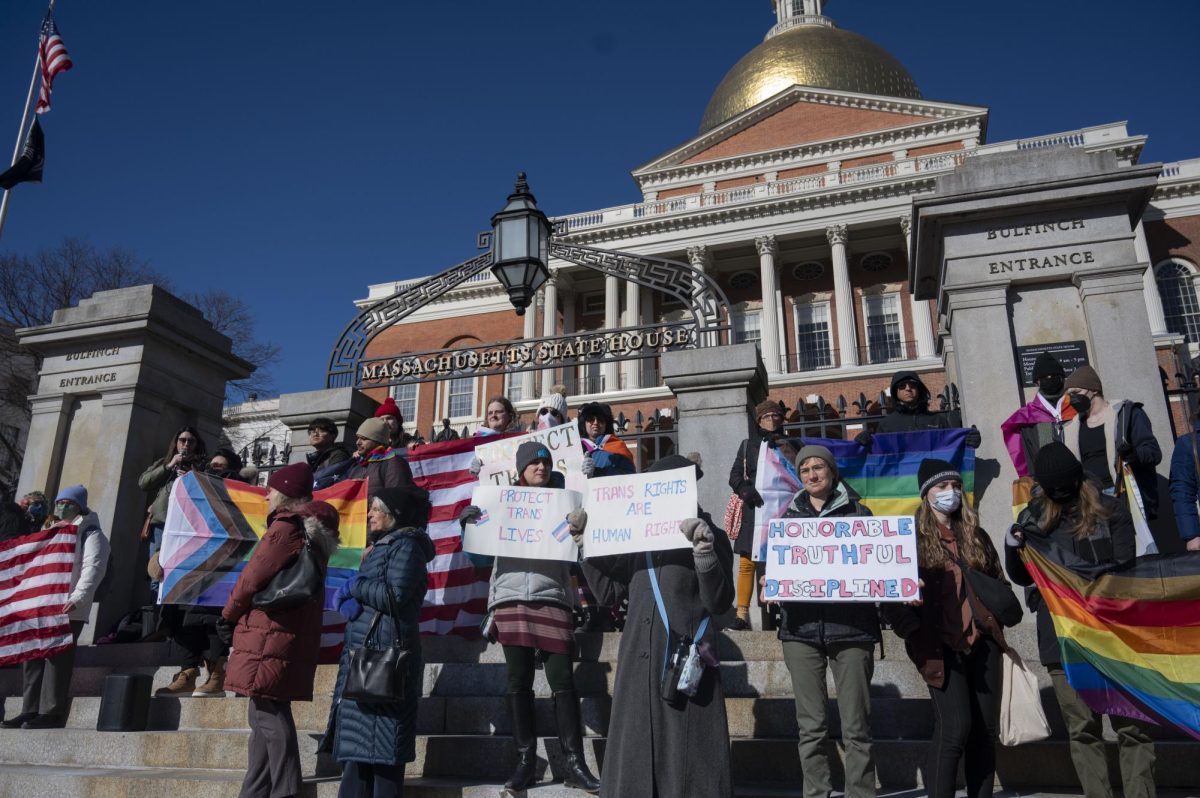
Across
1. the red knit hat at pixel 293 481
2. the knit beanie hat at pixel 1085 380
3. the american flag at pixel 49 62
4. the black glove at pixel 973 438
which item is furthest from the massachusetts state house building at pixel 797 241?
the red knit hat at pixel 293 481

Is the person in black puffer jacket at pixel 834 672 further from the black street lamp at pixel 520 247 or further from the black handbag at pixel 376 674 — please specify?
the black street lamp at pixel 520 247

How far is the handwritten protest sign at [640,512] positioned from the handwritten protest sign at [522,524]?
1.27 feet

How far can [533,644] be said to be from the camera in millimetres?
4969

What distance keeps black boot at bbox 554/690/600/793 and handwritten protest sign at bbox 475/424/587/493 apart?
63.9 inches

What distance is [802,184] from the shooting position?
137ft

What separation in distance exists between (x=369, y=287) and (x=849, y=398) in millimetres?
29994

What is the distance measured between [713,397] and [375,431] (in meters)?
3.05

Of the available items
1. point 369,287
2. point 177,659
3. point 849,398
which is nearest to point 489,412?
point 177,659

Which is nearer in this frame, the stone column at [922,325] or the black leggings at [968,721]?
the black leggings at [968,721]

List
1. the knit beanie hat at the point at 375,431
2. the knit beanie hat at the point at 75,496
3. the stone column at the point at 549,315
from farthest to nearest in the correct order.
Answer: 1. the stone column at the point at 549,315
2. the knit beanie hat at the point at 375,431
3. the knit beanie hat at the point at 75,496

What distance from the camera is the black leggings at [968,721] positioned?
416 cm

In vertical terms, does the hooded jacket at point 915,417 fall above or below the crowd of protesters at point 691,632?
above

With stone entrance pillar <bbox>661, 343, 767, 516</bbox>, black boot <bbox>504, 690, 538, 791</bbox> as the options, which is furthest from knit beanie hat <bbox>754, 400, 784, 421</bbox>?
black boot <bbox>504, 690, 538, 791</bbox>

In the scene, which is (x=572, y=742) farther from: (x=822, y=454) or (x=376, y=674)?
→ (x=822, y=454)
